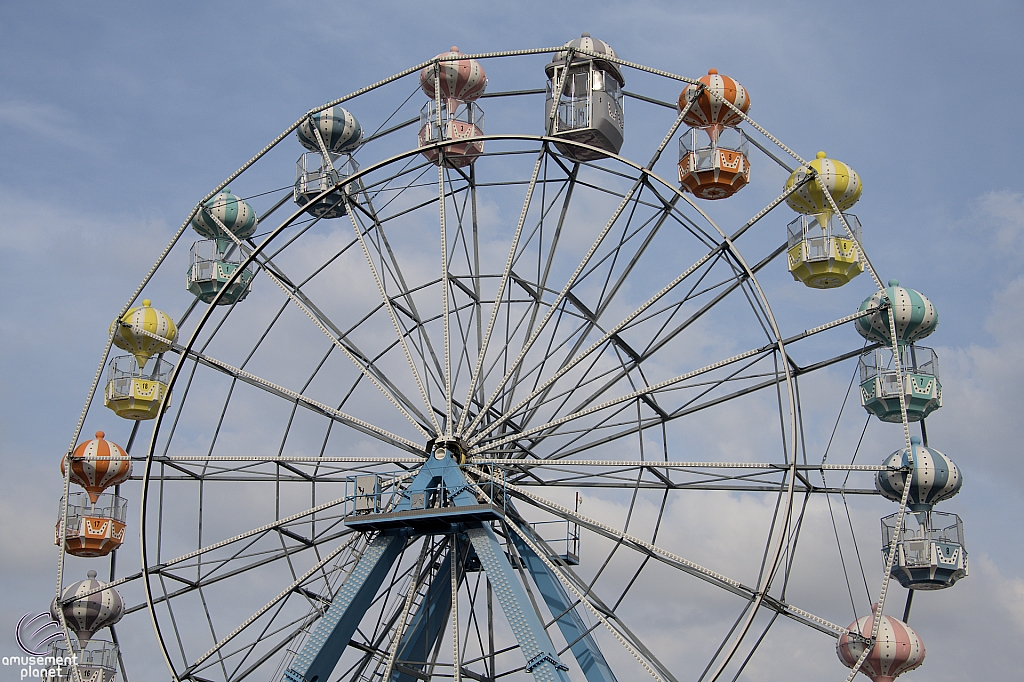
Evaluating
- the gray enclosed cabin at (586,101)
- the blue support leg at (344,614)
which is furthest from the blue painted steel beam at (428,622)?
the gray enclosed cabin at (586,101)

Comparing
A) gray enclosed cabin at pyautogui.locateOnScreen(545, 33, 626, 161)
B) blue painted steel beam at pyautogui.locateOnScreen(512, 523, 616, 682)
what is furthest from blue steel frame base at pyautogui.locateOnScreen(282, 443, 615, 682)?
gray enclosed cabin at pyautogui.locateOnScreen(545, 33, 626, 161)

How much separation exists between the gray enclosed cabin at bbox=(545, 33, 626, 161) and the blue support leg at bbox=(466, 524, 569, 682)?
7.05m

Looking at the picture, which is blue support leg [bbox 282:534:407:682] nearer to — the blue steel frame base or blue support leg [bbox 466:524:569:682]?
the blue steel frame base

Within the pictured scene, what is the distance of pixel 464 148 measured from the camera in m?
25.7

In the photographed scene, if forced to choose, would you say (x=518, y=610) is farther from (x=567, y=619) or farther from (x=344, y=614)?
(x=344, y=614)

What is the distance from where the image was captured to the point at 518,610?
818 inches

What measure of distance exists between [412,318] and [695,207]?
7.51 m

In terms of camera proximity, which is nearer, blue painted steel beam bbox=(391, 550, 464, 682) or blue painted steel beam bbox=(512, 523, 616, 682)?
blue painted steel beam bbox=(512, 523, 616, 682)

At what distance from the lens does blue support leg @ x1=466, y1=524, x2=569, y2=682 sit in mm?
20250

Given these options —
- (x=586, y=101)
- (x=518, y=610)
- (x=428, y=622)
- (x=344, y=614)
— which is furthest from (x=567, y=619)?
(x=586, y=101)

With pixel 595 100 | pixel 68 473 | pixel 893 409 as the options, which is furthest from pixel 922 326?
pixel 68 473

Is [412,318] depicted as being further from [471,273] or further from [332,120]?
[332,120]

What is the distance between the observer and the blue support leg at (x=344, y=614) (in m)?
21.9

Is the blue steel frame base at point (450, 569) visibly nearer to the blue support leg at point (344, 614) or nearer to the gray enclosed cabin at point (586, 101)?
the blue support leg at point (344, 614)
